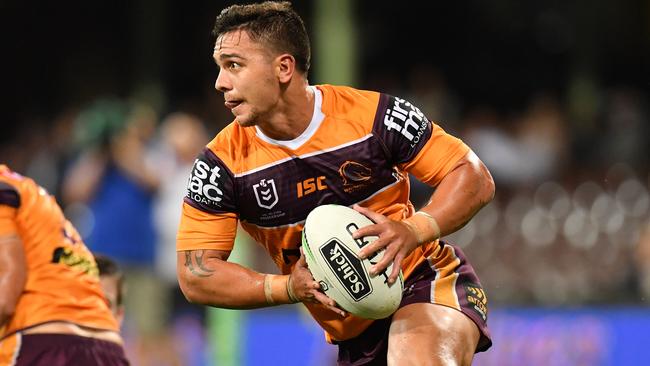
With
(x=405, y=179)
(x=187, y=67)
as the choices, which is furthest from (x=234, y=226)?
(x=187, y=67)

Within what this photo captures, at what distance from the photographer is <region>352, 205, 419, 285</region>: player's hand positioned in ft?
17.1

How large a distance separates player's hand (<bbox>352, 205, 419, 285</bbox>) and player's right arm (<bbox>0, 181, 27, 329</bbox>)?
1600 mm

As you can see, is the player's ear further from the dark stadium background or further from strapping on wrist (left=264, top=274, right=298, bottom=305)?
the dark stadium background

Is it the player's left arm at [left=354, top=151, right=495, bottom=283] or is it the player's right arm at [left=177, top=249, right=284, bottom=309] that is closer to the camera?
the player's left arm at [left=354, top=151, right=495, bottom=283]

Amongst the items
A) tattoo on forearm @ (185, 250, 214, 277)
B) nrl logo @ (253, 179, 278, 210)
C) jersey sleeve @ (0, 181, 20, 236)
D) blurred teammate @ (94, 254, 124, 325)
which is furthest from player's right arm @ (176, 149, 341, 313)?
blurred teammate @ (94, 254, 124, 325)

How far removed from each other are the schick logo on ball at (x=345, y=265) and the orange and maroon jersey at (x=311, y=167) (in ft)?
1.71

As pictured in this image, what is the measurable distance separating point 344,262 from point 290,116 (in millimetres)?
800

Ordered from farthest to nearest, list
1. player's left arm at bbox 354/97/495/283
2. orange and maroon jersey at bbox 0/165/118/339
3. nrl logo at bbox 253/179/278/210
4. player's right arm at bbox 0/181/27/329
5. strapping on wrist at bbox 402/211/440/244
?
orange and maroon jersey at bbox 0/165/118/339
player's right arm at bbox 0/181/27/329
nrl logo at bbox 253/179/278/210
player's left arm at bbox 354/97/495/283
strapping on wrist at bbox 402/211/440/244

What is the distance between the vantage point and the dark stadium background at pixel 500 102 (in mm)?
10891

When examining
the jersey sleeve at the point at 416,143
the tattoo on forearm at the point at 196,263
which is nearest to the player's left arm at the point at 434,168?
the jersey sleeve at the point at 416,143

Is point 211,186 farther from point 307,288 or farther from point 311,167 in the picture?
point 307,288

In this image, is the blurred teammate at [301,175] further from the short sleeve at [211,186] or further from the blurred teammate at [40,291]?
the blurred teammate at [40,291]

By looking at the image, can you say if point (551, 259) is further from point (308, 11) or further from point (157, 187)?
point (308, 11)

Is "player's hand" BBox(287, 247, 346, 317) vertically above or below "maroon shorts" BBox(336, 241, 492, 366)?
above
